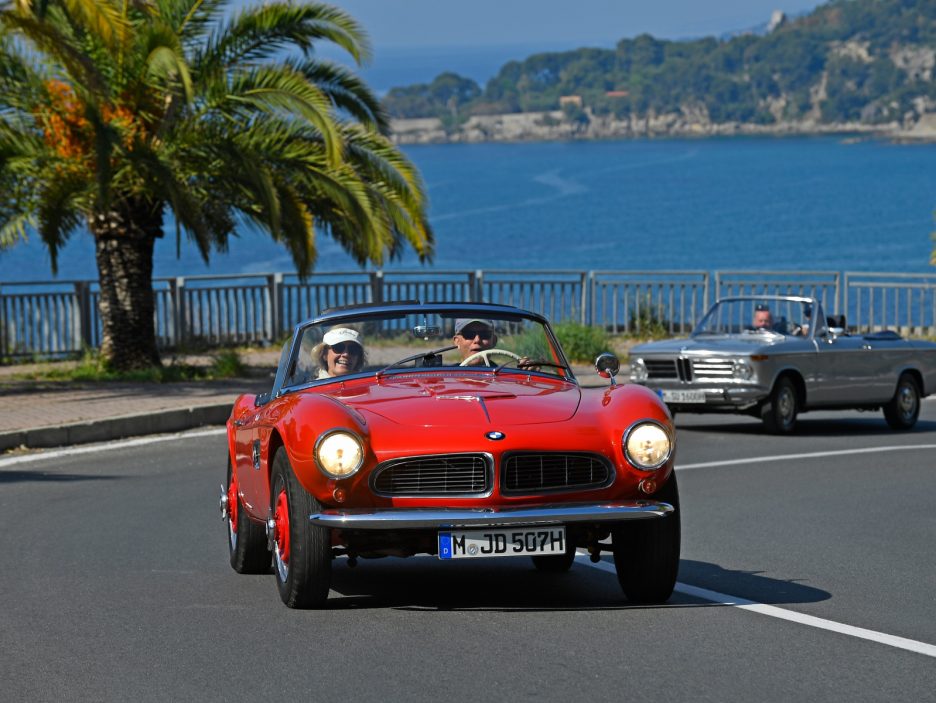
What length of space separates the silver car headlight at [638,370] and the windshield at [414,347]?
8459 mm

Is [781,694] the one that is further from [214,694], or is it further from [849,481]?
[849,481]

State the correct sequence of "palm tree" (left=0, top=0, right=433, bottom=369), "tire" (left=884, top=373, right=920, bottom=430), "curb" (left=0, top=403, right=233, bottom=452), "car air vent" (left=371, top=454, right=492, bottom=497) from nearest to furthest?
"car air vent" (left=371, top=454, right=492, bottom=497), "curb" (left=0, top=403, right=233, bottom=452), "tire" (left=884, top=373, right=920, bottom=430), "palm tree" (left=0, top=0, right=433, bottom=369)

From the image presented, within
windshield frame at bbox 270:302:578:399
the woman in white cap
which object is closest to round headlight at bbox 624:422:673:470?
windshield frame at bbox 270:302:578:399

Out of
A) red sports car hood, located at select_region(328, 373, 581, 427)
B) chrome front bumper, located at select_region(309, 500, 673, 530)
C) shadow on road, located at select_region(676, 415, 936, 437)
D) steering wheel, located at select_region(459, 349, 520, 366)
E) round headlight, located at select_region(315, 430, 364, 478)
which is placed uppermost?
steering wheel, located at select_region(459, 349, 520, 366)

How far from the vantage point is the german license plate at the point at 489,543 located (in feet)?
23.5

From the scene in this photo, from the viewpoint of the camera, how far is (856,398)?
1806 cm

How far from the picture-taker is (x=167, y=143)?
2144 cm

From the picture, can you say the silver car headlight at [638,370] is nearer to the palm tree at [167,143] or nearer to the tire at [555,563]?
the palm tree at [167,143]

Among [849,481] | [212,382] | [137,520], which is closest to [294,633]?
[137,520]

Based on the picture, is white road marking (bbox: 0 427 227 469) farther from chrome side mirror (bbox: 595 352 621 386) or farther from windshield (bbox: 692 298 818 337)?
chrome side mirror (bbox: 595 352 621 386)

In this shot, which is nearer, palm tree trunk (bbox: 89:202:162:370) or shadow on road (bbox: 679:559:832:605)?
shadow on road (bbox: 679:559:832:605)

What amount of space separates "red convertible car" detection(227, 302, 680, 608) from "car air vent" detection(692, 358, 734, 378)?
8922 mm

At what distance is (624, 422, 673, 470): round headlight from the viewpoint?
7543 mm

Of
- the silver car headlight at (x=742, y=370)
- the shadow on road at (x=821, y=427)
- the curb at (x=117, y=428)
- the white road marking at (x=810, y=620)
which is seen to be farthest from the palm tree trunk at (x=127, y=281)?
the white road marking at (x=810, y=620)
